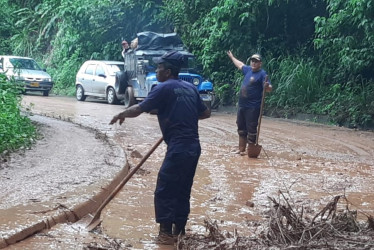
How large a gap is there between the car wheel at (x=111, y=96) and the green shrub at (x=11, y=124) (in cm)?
1023

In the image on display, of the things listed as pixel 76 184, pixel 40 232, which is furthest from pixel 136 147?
pixel 40 232

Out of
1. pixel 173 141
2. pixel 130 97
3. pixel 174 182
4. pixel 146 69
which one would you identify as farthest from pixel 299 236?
pixel 130 97

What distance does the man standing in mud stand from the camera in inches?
228

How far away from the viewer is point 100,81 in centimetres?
2444

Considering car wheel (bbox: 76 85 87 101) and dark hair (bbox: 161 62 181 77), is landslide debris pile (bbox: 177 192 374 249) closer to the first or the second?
dark hair (bbox: 161 62 181 77)

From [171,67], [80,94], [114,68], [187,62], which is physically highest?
[187,62]

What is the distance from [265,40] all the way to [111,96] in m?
5.67

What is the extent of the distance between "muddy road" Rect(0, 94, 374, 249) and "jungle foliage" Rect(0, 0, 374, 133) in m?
2.93

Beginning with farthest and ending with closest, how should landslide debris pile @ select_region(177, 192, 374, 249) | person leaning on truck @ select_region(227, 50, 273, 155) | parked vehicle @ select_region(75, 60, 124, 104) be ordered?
parked vehicle @ select_region(75, 60, 124, 104) < person leaning on truck @ select_region(227, 50, 273, 155) < landslide debris pile @ select_region(177, 192, 374, 249)

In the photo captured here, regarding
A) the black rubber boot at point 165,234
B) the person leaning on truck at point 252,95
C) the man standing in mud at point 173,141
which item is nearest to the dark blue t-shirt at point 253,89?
the person leaning on truck at point 252,95

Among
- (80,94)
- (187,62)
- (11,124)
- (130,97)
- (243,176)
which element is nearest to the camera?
(243,176)

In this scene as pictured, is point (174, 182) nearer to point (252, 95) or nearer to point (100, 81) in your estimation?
point (252, 95)

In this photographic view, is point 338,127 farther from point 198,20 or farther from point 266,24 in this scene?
point 198,20

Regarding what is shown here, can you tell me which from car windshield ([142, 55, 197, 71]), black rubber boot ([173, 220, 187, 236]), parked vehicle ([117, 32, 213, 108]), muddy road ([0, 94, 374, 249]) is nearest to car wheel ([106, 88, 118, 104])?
parked vehicle ([117, 32, 213, 108])
